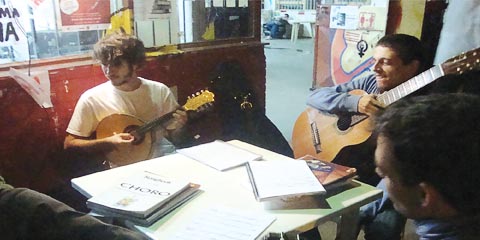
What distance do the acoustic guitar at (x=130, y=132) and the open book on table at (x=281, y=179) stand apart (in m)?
0.75

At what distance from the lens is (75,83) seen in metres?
2.29

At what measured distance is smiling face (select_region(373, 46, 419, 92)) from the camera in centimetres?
204

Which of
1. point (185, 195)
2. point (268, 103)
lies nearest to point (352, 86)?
point (185, 195)

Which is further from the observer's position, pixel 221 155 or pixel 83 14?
pixel 83 14

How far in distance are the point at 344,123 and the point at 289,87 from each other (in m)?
3.63

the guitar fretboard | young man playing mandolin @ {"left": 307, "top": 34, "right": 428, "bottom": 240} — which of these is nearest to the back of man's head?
young man playing mandolin @ {"left": 307, "top": 34, "right": 428, "bottom": 240}

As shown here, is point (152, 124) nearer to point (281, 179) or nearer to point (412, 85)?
point (281, 179)

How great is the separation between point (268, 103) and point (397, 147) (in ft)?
13.6

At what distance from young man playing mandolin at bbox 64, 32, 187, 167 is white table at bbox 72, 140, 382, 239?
47cm

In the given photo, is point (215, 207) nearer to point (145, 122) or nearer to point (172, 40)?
point (145, 122)

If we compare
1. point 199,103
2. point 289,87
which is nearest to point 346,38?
point 289,87

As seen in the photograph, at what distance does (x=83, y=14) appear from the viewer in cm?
226

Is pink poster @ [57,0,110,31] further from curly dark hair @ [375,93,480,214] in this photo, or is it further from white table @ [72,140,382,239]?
curly dark hair @ [375,93,480,214]

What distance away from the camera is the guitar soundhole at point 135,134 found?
212 cm
